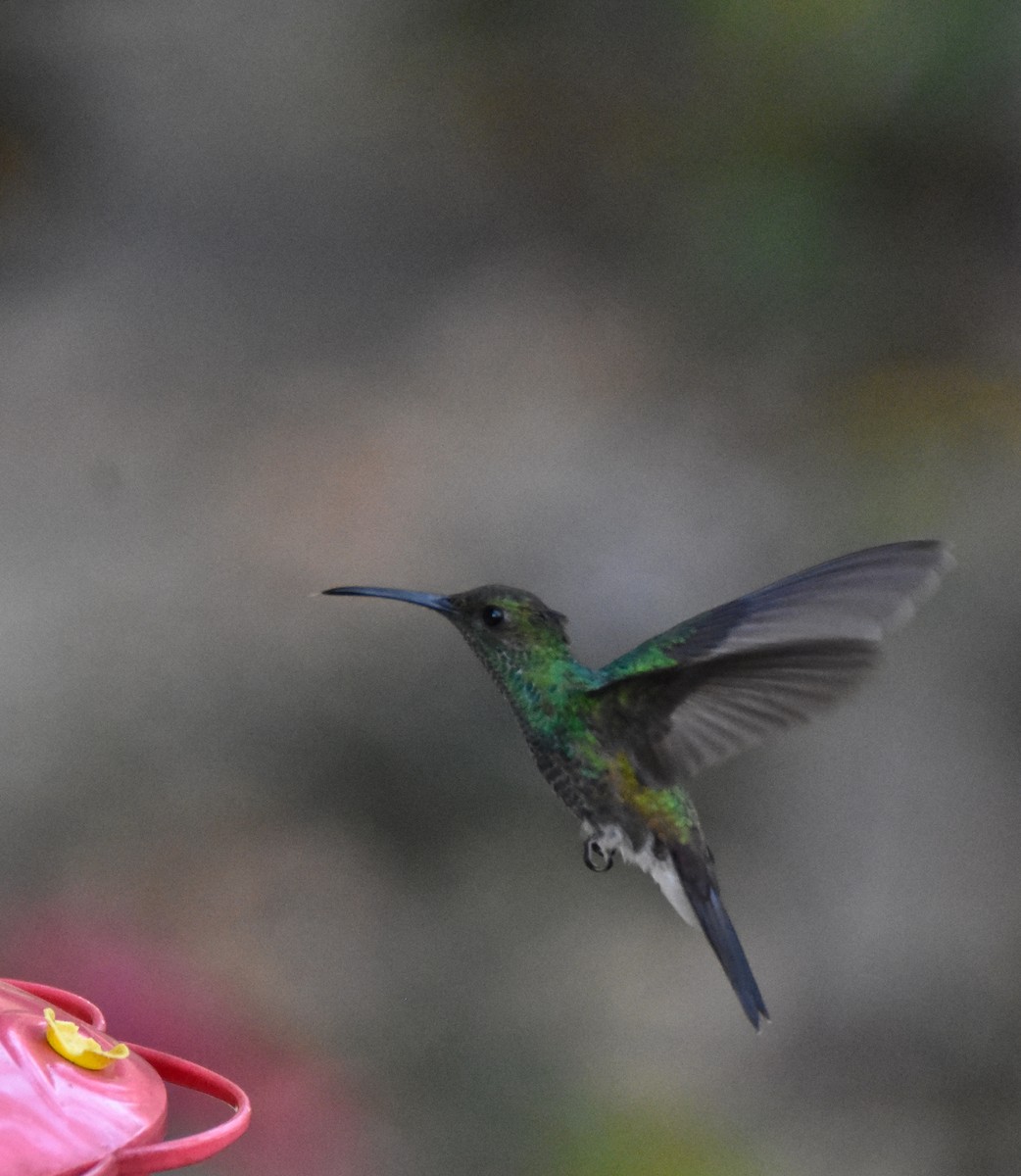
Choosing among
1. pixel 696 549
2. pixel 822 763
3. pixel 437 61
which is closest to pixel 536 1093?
pixel 822 763

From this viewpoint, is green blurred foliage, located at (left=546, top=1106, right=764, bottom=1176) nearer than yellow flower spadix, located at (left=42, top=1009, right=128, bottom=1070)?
No

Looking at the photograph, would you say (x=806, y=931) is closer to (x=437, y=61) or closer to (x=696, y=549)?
(x=696, y=549)

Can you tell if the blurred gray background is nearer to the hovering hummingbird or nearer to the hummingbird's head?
the hovering hummingbird

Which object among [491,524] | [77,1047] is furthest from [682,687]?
[491,524]

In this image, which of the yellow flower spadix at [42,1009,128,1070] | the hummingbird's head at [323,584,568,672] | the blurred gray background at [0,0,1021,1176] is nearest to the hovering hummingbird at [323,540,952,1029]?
the hummingbird's head at [323,584,568,672]

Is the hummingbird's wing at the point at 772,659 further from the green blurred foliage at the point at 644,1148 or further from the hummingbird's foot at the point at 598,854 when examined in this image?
the green blurred foliage at the point at 644,1148

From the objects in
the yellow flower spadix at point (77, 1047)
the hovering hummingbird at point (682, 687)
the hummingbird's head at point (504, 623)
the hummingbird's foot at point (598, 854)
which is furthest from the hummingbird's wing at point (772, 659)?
the yellow flower spadix at point (77, 1047)

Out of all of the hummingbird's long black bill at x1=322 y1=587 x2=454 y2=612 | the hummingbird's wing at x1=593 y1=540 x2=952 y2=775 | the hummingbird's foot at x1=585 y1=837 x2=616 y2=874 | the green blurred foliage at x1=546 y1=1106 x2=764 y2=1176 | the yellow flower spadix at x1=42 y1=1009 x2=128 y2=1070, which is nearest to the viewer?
the yellow flower spadix at x1=42 y1=1009 x2=128 y2=1070
